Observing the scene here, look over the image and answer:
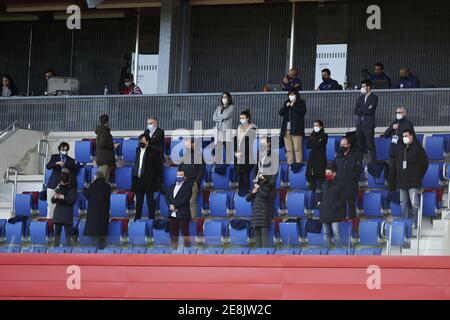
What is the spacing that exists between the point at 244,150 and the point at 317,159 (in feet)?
4.41

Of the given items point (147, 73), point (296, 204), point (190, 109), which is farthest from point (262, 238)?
point (147, 73)

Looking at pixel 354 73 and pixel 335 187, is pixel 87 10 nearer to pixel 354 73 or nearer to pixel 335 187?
pixel 354 73

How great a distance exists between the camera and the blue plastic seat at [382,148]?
2330 cm

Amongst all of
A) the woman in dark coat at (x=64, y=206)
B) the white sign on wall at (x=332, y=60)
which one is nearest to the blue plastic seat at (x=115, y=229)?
the woman in dark coat at (x=64, y=206)

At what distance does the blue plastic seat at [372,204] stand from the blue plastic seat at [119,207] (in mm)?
4048

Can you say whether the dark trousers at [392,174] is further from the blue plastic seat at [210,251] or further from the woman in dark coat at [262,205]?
the blue plastic seat at [210,251]

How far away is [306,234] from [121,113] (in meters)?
6.82

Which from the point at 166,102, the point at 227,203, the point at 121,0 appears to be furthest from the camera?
the point at 121,0

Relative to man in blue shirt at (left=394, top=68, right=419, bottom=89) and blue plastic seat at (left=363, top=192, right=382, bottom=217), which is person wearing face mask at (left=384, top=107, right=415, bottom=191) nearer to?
blue plastic seat at (left=363, top=192, right=382, bottom=217)

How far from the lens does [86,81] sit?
29344 mm

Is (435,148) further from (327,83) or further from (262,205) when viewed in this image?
(262,205)

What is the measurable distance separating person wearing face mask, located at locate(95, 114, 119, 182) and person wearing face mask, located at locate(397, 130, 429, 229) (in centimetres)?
507
